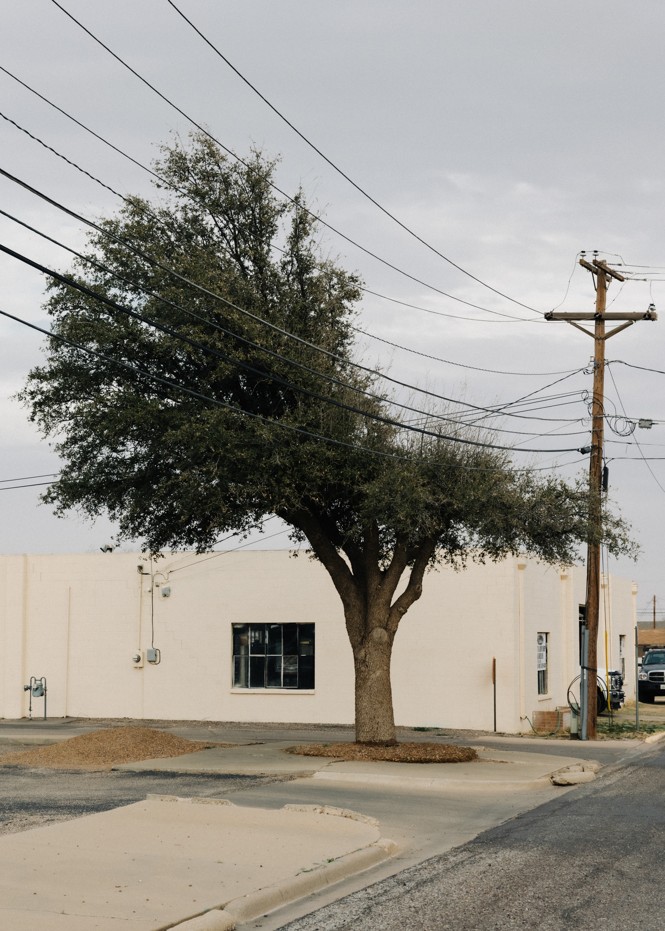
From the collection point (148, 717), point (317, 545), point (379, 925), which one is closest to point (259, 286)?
point (317, 545)

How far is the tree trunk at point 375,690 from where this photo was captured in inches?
854

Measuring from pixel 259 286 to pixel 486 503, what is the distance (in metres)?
5.42

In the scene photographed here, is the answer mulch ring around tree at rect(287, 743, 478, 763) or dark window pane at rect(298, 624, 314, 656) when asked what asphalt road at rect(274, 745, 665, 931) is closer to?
mulch ring around tree at rect(287, 743, 478, 763)

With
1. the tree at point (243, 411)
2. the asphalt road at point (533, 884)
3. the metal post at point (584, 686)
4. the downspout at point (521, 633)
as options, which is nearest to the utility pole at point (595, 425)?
the metal post at point (584, 686)

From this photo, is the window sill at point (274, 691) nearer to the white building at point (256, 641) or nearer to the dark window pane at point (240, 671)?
the white building at point (256, 641)

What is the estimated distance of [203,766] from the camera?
19781 millimetres

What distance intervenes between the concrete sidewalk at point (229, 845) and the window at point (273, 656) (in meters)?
12.5

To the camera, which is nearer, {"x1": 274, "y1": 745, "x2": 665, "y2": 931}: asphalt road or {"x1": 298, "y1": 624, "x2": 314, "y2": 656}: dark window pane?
{"x1": 274, "y1": 745, "x2": 665, "y2": 931}: asphalt road

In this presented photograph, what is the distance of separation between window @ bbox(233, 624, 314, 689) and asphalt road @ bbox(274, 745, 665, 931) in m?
17.7

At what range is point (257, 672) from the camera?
32.5 metres

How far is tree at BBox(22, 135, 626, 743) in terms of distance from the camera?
1931cm

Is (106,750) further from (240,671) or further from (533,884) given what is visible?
(533,884)

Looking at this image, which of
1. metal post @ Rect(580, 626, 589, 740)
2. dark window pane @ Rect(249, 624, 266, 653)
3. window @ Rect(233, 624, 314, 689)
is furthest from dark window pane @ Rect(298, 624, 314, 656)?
metal post @ Rect(580, 626, 589, 740)

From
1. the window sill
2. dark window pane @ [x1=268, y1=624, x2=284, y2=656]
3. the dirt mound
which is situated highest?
dark window pane @ [x1=268, y1=624, x2=284, y2=656]
